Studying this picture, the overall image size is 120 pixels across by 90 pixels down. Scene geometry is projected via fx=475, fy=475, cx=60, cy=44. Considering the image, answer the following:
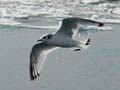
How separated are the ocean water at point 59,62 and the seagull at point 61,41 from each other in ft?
14.0

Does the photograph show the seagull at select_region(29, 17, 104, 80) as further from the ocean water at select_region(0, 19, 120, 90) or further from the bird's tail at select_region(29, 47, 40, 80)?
the ocean water at select_region(0, 19, 120, 90)

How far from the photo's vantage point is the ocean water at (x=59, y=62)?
8.28m

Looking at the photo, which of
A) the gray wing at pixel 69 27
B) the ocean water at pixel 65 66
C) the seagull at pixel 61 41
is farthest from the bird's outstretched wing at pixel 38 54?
the ocean water at pixel 65 66

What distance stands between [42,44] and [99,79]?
4.84 metres

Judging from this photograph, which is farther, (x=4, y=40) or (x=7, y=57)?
Answer: (x=4, y=40)

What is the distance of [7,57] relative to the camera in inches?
389

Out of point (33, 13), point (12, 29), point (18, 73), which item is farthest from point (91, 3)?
point (18, 73)

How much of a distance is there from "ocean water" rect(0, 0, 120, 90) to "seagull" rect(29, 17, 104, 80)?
4267 mm

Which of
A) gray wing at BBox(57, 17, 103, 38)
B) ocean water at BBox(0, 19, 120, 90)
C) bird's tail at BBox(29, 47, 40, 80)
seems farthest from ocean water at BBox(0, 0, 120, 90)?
gray wing at BBox(57, 17, 103, 38)

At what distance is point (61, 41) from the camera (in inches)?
129

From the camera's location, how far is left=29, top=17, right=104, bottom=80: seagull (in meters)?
3.21

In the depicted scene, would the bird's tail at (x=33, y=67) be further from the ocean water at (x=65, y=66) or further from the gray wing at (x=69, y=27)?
the ocean water at (x=65, y=66)

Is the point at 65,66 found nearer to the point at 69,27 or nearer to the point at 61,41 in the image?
the point at 69,27

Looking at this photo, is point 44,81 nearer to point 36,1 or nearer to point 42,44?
point 42,44
